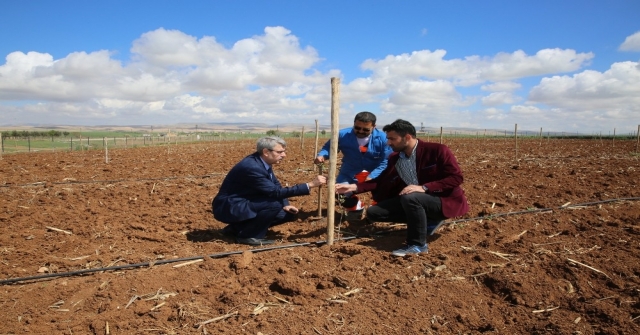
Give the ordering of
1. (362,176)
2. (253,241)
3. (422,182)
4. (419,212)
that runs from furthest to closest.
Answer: (362,176)
(253,241)
(422,182)
(419,212)

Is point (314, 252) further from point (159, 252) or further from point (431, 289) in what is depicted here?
point (159, 252)

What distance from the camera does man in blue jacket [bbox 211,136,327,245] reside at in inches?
170

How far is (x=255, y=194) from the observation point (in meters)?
4.51

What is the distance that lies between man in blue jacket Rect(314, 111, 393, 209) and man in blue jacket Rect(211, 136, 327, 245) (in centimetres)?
84

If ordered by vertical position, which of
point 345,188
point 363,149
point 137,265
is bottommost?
point 137,265

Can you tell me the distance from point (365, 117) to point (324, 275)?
2169mm

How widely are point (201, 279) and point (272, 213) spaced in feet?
4.07

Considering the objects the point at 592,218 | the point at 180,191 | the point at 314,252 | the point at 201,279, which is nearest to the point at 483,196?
the point at 592,218

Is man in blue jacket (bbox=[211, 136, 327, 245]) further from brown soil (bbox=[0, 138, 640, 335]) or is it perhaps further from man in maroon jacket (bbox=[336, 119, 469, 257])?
man in maroon jacket (bbox=[336, 119, 469, 257])

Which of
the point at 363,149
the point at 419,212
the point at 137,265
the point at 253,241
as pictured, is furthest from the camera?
the point at 363,149

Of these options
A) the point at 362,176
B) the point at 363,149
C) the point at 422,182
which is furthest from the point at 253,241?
the point at 422,182

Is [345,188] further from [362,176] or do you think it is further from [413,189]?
[413,189]

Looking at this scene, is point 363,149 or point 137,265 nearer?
point 137,265

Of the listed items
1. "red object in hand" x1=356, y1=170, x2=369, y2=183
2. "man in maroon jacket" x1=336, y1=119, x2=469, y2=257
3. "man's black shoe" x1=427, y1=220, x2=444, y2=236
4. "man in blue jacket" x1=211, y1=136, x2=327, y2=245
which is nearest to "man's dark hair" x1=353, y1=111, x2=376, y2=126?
"red object in hand" x1=356, y1=170, x2=369, y2=183
